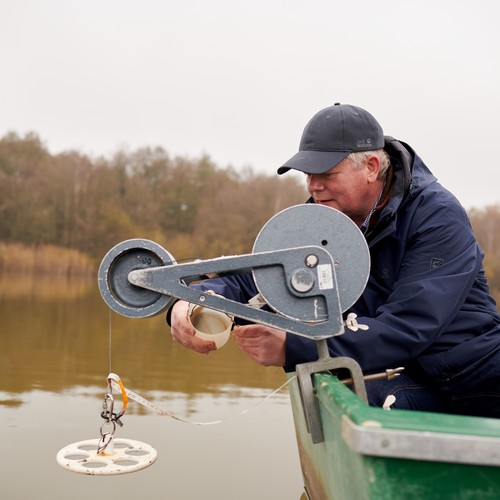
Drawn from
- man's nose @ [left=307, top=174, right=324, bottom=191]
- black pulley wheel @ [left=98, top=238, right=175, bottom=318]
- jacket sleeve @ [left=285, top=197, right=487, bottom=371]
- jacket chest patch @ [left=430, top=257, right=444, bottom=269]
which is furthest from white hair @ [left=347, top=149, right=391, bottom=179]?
black pulley wheel @ [left=98, top=238, right=175, bottom=318]

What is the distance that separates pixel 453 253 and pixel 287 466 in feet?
7.27

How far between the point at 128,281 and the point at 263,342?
18.2 inches

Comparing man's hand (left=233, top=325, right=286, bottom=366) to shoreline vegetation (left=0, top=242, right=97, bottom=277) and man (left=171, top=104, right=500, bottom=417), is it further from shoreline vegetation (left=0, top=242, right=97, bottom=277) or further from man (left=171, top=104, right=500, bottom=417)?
shoreline vegetation (left=0, top=242, right=97, bottom=277)

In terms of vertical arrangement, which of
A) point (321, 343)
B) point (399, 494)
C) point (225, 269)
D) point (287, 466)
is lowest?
point (287, 466)

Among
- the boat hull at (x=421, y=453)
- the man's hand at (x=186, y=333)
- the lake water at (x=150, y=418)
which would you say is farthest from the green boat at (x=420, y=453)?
the lake water at (x=150, y=418)

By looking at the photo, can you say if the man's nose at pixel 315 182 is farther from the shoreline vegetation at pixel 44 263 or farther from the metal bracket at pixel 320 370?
the shoreline vegetation at pixel 44 263

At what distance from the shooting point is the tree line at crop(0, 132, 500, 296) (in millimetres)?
30625

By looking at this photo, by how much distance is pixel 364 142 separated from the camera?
2.63 metres

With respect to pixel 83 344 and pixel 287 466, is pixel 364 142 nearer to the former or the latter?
pixel 287 466

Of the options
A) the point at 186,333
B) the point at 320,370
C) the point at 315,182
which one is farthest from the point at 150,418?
the point at 320,370

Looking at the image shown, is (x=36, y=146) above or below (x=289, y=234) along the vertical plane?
above

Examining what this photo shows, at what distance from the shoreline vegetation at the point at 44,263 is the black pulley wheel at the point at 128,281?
2454cm

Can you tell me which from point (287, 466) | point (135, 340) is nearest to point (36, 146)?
point (135, 340)

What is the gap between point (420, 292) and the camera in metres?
2.22
